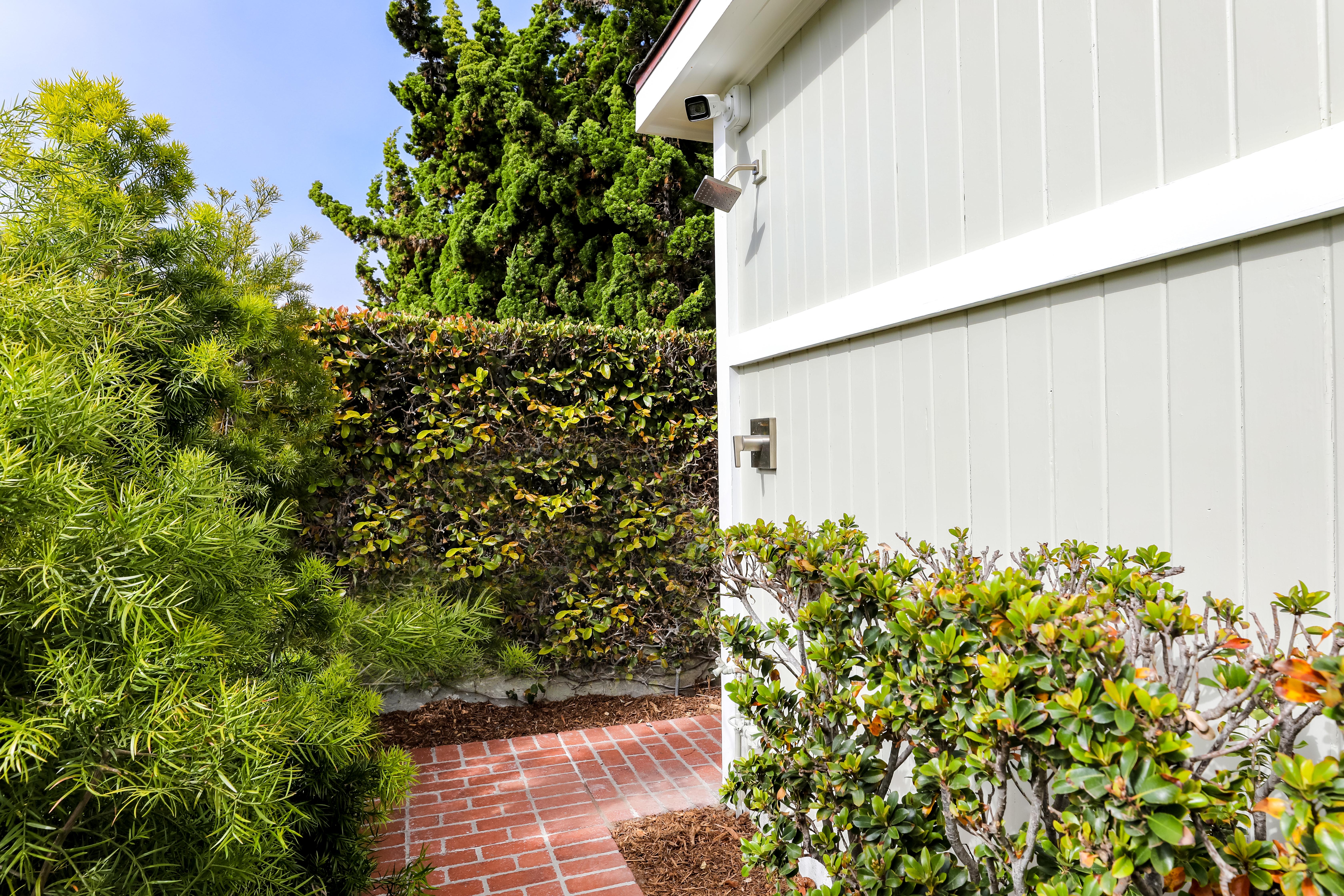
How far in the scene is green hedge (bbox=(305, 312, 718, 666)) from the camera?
14.1ft

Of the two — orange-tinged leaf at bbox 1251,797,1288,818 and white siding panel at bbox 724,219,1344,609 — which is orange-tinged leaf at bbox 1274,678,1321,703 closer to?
orange-tinged leaf at bbox 1251,797,1288,818

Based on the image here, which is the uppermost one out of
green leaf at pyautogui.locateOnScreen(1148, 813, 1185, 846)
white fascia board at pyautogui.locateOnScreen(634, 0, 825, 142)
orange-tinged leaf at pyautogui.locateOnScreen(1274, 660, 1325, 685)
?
white fascia board at pyautogui.locateOnScreen(634, 0, 825, 142)

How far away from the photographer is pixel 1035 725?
1.14 m

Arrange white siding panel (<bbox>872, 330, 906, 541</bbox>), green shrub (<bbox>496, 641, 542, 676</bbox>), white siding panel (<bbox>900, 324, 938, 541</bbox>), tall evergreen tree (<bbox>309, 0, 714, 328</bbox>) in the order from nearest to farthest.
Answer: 1. white siding panel (<bbox>900, 324, 938, 541</bbox>)
2. white siding panel (<bbox>872, 330, 906, 541</bbox>)
3. green shrub (<bbox>496, 641, 542, 676</bbox>)
4. tall evergreen tree (<bbox>309, 0, 714, 328</bbox>)

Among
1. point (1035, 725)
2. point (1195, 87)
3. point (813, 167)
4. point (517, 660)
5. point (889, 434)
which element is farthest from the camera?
point (517, 660)

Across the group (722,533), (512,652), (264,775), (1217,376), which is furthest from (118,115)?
(512,652)

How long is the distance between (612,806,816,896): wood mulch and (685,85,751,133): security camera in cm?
291

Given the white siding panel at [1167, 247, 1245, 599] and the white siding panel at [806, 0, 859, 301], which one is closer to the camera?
the white siding panel at [1167, 247, 1245, 599]

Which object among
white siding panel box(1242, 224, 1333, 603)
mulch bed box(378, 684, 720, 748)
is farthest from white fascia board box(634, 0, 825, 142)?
mulch bed box(378, 684, 720, 748)

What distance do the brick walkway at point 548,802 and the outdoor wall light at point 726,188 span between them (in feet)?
9.03

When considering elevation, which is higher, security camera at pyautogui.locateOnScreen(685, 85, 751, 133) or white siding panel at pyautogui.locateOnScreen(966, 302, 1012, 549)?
security camera at pyautogui.locateOnScreen(685, 85, 751, 133)

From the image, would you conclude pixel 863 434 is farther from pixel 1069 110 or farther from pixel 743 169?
pixel 743 169

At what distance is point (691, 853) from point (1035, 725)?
2.26 meters

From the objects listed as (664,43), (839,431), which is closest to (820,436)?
(839,431)
